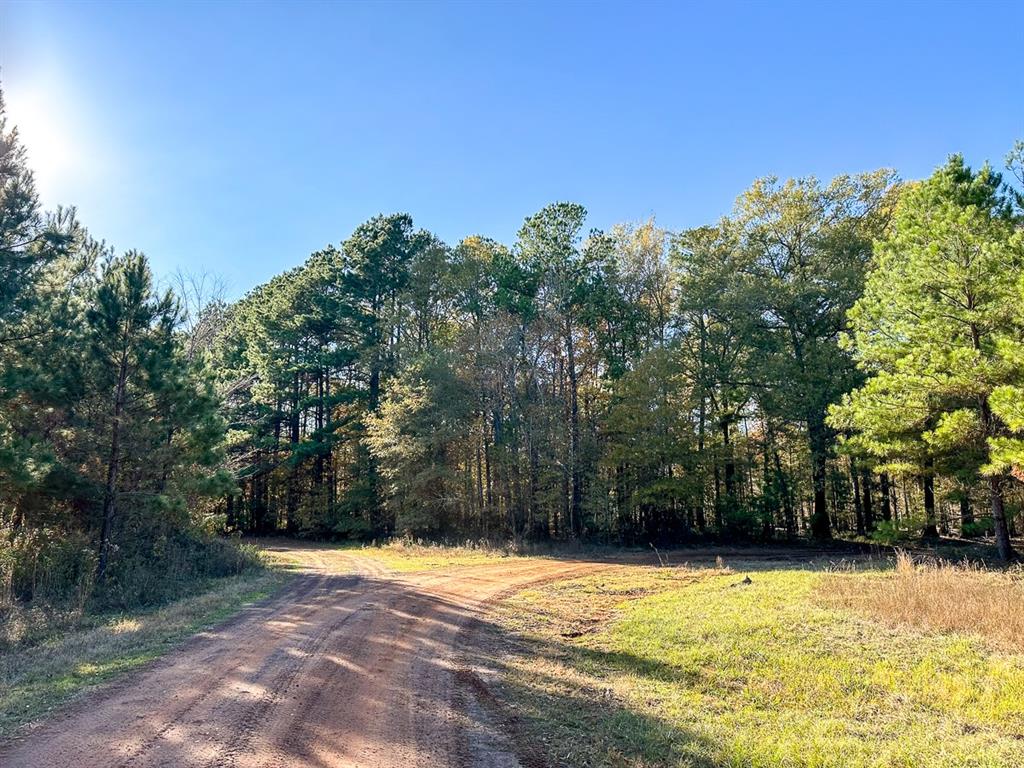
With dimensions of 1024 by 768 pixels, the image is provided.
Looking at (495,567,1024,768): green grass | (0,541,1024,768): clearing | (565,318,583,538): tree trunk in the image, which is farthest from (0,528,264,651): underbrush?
(565,318,583,538): tree trunk

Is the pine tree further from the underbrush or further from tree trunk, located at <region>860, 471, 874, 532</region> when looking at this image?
the underbrush

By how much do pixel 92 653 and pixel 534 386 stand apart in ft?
73.1

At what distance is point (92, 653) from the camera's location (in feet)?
24.0

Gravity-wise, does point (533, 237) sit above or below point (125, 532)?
above

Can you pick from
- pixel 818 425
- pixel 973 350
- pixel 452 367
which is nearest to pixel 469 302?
pixel 452 367

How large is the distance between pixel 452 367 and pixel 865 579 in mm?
19586

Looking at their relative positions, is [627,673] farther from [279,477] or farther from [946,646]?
[279,477]

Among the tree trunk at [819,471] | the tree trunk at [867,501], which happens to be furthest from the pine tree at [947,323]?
the tree trunk at [867,501]

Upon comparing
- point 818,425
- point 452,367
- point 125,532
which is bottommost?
point 125,532

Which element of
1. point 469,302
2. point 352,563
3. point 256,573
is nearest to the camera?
point 256,573

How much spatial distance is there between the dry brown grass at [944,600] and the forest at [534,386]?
307cm

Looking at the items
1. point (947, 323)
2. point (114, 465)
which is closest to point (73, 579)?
point (114, 465)

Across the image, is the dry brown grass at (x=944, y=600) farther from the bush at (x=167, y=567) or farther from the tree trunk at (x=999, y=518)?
the bush at (x=167, y=567)

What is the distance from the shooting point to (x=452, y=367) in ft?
91.9
